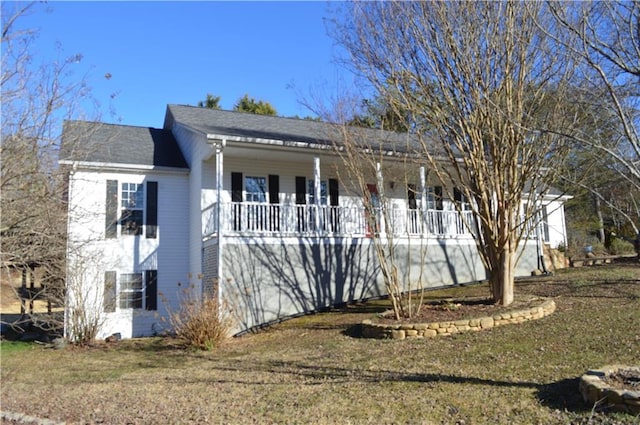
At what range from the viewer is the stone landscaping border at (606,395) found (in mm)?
5031

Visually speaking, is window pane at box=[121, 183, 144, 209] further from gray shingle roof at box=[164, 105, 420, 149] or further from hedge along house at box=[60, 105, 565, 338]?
gray shingle roof at box=[164, 105, 420, 149]

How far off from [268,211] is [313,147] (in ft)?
7.15

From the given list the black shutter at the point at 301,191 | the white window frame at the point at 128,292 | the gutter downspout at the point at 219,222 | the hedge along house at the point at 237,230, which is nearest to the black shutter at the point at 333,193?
the hedge along house at the point at 237,230

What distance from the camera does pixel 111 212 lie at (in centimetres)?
1489

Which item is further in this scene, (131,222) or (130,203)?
(130,203)

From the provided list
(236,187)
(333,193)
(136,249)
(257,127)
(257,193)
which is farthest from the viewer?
(257,127)

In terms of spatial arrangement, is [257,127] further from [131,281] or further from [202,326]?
[202,326]

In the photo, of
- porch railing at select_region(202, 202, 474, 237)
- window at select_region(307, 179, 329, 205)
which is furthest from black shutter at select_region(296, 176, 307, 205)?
porch railing at select_region(202, 202, 474, 237)

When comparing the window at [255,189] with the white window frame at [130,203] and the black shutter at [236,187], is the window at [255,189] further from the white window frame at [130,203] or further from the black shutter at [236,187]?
the white window frame at [130,203]

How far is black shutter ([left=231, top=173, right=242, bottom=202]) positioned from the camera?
15281 millimetres

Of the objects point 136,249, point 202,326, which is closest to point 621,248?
point 202,326

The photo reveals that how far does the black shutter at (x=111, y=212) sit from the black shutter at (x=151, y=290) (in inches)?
59.2

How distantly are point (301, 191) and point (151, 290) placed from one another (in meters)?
5.39

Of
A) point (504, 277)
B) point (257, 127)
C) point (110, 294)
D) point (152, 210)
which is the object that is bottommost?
point (110, 294)
